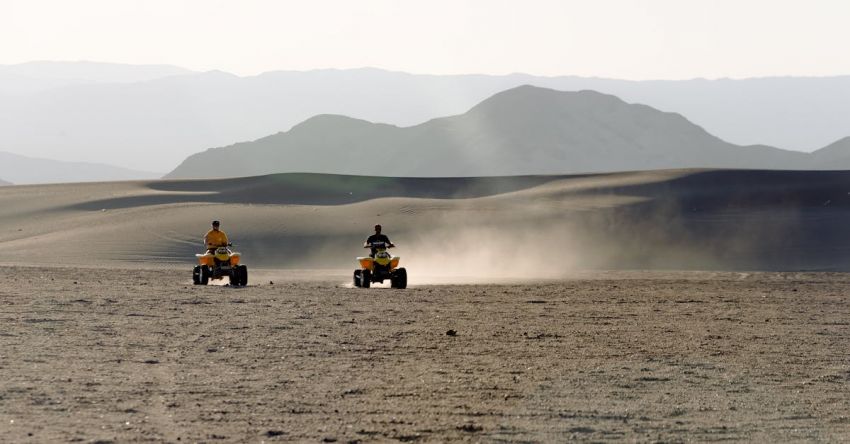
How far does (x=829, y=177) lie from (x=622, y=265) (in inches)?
794

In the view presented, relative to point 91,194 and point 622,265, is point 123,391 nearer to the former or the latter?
point 622,265

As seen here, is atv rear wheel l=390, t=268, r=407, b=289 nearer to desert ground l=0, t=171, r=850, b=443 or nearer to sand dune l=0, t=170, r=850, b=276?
Answer: desert ground l=0, t=171, r=850, b=443

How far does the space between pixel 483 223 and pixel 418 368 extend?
121 feet

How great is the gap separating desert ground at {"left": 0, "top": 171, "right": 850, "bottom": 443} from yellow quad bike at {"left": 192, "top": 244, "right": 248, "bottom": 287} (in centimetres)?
84

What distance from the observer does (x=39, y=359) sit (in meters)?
14.1

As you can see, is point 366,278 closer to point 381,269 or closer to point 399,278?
point 381,269

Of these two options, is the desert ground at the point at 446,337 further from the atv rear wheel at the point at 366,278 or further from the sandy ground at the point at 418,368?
the atv rear wheel at the point at 366,278

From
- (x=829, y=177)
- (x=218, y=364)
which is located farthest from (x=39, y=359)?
(x=829, y=177)

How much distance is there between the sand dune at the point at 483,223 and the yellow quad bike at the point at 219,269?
1102 centimetres

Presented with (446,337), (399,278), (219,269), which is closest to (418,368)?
(446,337)

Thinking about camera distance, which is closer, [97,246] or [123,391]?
[123,391]

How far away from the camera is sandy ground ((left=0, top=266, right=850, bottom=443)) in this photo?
34.0ft

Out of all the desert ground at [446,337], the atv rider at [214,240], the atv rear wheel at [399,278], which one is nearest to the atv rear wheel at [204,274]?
the atv rider at [214,240]

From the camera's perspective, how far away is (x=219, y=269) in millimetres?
28938
